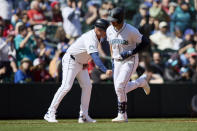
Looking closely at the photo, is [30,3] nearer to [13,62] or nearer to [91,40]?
[13,62]

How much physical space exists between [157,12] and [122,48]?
714 cm

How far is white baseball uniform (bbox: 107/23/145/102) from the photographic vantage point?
999 cm

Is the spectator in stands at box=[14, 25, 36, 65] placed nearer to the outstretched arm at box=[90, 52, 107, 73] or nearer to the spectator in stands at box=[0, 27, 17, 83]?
the spectator in stands at box=[0, 27, 17, 83]

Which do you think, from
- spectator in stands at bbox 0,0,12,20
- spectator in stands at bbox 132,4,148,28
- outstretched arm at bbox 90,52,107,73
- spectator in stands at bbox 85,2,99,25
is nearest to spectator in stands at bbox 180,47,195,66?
spectator in stands at bbox 132,4,148,28

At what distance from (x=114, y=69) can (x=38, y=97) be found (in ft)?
10.5

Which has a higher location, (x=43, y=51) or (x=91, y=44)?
(x=91, y=44)

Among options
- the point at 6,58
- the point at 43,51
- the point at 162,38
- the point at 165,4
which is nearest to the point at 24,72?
the point at 6,58

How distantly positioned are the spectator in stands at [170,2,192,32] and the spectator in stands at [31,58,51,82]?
5168 millimetres

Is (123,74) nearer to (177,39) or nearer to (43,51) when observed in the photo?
(43,51)

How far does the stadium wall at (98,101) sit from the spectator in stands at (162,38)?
2758 millimetres

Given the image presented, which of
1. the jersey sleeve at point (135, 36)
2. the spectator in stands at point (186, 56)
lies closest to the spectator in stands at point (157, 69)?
the spectator in stands at point (186, 56)

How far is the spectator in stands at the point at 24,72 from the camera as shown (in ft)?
43.8

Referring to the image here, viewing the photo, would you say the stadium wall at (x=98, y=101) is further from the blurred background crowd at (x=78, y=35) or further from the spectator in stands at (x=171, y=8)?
the spectator in stands at (x=171, y=8)

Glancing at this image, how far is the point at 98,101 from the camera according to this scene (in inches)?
523
